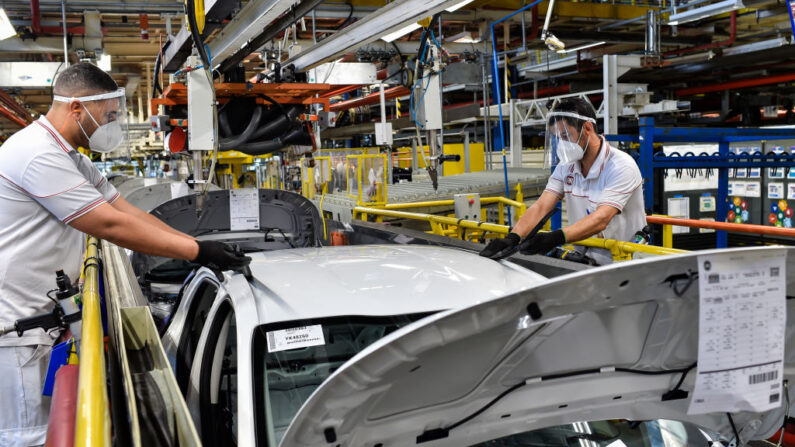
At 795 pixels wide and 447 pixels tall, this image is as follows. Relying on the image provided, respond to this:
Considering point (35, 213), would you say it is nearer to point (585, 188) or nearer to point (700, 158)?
point (585, 188)

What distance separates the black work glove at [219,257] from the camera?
2393 mm

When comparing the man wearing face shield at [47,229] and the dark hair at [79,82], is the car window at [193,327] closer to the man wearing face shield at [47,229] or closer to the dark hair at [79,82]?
the man wearing face shield at [47,229]

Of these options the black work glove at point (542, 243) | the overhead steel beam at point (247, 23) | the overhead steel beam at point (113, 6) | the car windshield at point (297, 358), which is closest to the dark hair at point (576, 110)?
the black work glove at point (542, 243)

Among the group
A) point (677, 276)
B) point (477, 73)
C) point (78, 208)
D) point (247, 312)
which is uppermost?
point (477, 73)

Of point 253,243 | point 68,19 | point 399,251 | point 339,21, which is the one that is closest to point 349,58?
point 339,21

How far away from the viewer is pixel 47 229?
260cm

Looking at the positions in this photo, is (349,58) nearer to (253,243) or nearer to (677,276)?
(253,243)

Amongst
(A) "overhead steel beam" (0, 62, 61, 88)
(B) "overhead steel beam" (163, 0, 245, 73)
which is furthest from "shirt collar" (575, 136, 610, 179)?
(A) "overhead steel beam" (0, 62, 61, 88)

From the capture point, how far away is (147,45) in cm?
1014

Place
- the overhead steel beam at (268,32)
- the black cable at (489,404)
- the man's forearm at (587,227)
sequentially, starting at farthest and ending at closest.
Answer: the overhead steel beam at (268,32) → the man's forearm at (587,227) → the black cable at (489,404)

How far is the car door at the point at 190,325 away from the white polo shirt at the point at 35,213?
0.48 meters

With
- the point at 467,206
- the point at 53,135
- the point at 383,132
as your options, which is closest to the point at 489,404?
the point at 53,135

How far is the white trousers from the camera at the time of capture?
2.56m

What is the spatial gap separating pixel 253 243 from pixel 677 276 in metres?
4.49
